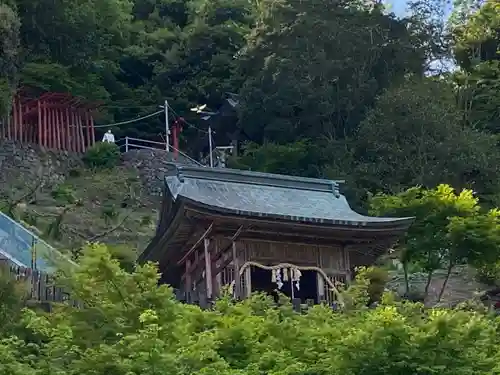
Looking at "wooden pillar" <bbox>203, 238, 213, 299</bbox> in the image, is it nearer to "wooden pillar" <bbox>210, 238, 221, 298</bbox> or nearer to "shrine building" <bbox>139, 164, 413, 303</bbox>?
"shrine building" <bbox>139, 164, 413, 303</bbox>

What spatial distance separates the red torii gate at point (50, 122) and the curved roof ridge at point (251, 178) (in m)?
14.2

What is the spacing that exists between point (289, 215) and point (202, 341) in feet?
30.0

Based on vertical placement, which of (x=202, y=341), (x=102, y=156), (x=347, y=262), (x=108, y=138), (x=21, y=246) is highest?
(x=108, y=138)

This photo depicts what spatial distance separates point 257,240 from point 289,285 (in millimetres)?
1708

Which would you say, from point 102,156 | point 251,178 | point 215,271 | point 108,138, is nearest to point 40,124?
point 102,156

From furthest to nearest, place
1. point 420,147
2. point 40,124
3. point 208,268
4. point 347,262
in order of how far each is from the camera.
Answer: point 40,124
point 420,147
point 347,262
point 208,268

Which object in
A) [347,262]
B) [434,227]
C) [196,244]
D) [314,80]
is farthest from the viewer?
[314,80]

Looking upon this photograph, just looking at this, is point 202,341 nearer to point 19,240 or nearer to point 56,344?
point 56,344

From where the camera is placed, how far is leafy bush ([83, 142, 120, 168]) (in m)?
36.8

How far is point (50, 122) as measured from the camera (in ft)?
122

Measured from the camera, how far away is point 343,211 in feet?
75.0

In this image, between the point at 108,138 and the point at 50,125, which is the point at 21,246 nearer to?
the point at 50,125

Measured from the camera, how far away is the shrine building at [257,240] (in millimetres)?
19906

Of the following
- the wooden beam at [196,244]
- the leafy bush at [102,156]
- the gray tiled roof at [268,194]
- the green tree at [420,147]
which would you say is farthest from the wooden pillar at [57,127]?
the wooden beam at [196,244]
